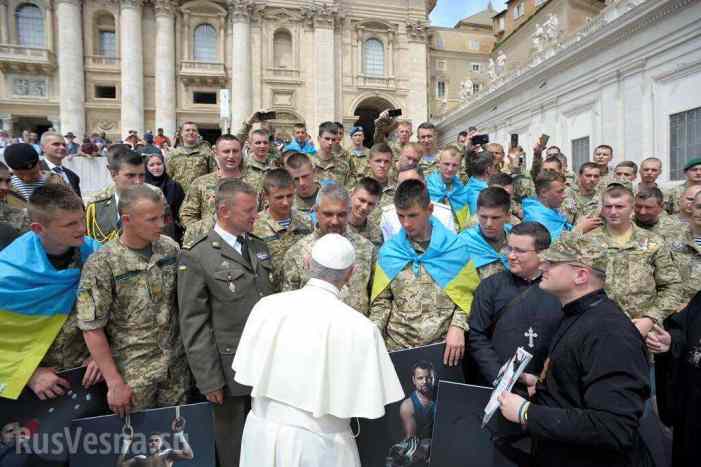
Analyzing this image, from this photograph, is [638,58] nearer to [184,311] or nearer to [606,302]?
[606,302]

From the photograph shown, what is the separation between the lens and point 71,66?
3306cm

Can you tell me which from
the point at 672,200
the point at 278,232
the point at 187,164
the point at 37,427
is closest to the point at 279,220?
the point at 278,232

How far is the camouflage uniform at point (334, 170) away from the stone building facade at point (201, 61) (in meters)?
28.9

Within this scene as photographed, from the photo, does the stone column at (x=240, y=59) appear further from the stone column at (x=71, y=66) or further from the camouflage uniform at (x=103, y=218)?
the camouflage uniform at (x=103, y=218)

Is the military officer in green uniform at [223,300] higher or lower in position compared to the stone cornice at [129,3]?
lower

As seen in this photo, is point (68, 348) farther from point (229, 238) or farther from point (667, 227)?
point (667, 227)

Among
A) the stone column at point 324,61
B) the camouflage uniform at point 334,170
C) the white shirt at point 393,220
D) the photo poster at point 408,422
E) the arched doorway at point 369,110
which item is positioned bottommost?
the photo poster at point 408,422

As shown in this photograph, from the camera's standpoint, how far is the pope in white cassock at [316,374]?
2.25 metres

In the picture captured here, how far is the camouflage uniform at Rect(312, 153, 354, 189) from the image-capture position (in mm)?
7148

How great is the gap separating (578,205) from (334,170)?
3878mm

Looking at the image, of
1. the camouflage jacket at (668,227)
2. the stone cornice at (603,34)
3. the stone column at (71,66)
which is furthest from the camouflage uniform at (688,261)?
Result: the stone column at (71,66)

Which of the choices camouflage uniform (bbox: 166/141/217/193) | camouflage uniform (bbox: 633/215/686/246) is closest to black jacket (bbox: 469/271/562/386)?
camouflage uniform (bbox: 633/215/686/246)

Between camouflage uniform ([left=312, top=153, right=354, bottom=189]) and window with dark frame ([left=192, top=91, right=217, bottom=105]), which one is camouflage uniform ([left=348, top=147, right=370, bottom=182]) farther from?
window with dark frame ([left=192, top=91, right=217, bottom=105])

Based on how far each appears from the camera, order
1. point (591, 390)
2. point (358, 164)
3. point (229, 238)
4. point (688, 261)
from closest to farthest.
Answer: point (591, 390) → point (229, 238) → point (688, 261) → point (358, 164)
